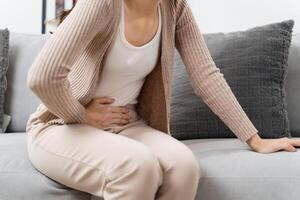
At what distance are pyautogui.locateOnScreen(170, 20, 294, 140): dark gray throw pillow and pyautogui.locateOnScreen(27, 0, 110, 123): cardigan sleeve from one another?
0.61 meters

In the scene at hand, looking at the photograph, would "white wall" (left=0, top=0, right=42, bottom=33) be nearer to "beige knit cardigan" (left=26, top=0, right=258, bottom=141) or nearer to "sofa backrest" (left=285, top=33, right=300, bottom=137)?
"beige knit cardigan" (left=26, top=0, right=258, bottom=141)

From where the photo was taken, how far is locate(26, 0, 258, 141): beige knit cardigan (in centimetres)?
109

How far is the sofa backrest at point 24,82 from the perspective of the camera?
1704mm

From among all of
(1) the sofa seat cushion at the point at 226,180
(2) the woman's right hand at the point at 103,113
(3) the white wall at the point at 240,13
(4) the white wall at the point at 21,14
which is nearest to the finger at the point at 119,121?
(2) the woman's right hand at the point at 103,113

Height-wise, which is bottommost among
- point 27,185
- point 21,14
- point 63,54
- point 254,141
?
point 27,185

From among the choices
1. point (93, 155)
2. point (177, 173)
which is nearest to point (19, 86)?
point (93, 155)

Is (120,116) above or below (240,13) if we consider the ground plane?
below

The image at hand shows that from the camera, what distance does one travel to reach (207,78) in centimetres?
142

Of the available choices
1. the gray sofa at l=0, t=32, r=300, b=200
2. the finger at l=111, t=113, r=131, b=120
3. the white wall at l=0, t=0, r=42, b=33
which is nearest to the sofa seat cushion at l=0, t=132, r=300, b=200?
the gray sofa at l=0, t=32, r=300, b=200

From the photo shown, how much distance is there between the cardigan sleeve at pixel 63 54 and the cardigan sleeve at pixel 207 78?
375 millimetres

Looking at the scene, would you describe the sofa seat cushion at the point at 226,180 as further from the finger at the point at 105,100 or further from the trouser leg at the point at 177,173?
the finger at the point at 105,100

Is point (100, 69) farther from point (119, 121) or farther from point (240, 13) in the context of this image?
point (240, 13)

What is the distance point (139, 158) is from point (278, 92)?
0.76m

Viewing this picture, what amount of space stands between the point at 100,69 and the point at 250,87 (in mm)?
621
